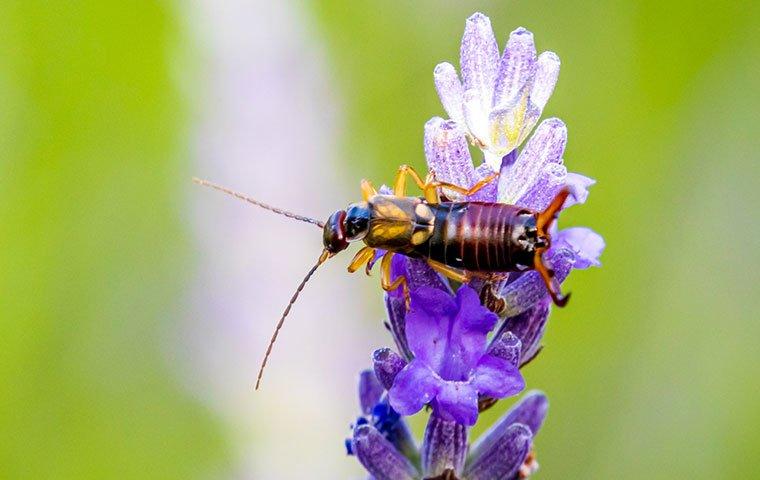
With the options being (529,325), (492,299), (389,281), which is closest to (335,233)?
(389,281)

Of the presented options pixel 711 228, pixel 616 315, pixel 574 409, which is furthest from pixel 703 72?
pixel 574 409

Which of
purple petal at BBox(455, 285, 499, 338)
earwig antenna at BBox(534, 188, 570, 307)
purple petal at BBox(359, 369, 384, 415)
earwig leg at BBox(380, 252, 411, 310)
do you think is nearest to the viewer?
earwig antenna at BBox(534, 188, 570, 307)

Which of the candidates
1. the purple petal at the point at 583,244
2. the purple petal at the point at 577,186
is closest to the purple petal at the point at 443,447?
the purple petal at the point at 583,244

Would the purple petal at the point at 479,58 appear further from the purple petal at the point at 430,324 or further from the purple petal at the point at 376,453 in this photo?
the purple petal at the point at 376,453

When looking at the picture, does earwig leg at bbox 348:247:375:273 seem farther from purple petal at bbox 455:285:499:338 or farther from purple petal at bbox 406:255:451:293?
purple petal at bbox 455:285:499:338

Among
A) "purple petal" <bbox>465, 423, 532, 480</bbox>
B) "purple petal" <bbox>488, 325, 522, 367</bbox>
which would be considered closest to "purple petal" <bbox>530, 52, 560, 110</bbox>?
"purple petal" <bbox>488, 325, 522, 367</bbox>

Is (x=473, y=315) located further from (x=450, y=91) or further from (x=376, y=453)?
(x=450, y=91)
